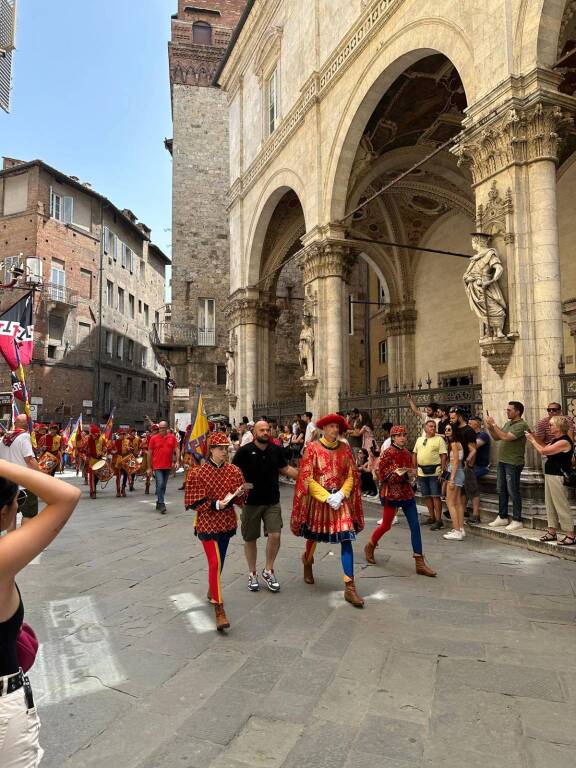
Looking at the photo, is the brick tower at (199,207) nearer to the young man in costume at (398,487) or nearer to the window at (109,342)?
the window at (109,342)

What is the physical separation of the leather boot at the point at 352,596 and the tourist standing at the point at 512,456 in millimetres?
3427

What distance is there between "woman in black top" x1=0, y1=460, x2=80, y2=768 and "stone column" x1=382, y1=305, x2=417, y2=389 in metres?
21.1

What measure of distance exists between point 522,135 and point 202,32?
3297 centimetres

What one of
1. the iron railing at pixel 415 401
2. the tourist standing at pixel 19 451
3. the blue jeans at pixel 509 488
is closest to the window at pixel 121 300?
the iron railing at pixel 415 401

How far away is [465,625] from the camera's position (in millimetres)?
4453

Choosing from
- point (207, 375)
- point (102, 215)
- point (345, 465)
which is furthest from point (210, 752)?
point (102, 215)

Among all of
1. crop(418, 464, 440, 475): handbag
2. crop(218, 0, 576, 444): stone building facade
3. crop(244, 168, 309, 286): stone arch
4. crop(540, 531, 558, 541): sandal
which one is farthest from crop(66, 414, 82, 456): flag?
crop(540, 531, 558, 541): sandal

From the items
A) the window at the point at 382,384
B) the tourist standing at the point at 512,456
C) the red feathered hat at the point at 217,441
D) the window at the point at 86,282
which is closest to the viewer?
the red feathered hat at the point at 217,441

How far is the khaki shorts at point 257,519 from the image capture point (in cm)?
563

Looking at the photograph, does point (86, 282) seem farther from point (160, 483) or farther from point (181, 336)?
point (160, 483)

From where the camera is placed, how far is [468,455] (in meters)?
8.15

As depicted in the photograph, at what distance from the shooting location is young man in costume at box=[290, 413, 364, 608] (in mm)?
5215

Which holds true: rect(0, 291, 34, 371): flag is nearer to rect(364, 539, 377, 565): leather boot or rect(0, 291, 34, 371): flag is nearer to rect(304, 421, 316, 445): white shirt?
rect(304, 421, 316, 445): white shirt

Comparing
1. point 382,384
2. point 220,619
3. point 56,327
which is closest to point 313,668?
point 220,619
